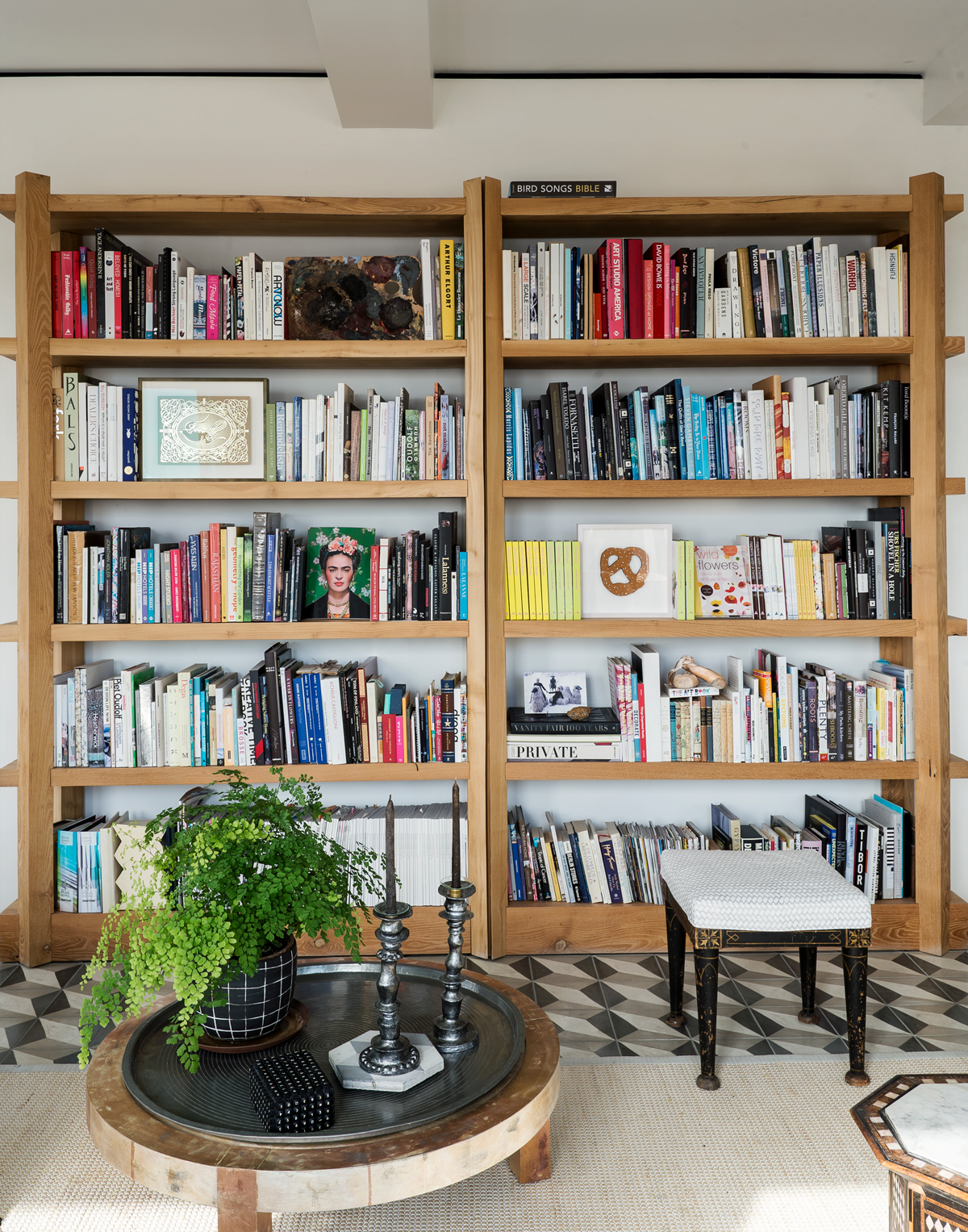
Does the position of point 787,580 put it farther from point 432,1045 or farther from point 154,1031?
point 154,1031

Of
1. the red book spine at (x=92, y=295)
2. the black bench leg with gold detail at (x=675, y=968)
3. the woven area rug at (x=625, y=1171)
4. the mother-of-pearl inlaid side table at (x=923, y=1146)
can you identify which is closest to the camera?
the mother-of-pearl inlaid side table at (x=923, y=1146)

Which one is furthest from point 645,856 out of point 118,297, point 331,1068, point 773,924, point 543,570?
point 118,297

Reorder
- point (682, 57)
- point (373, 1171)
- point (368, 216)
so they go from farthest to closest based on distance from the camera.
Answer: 1. point (682, 57)
2. point (368, 216)
3. point (373, 1171)

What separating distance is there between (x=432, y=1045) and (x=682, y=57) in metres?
3.05

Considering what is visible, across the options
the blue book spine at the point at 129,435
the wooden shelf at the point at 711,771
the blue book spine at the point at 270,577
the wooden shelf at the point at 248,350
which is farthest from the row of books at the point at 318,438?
the wooden shelf at the point at 711,771

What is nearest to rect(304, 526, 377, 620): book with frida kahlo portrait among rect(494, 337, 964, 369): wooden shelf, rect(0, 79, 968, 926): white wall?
rect(0, 79, 968, 926): white wall

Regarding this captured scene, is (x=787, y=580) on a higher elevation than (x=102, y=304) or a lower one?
lower

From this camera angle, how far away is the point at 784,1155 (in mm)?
1828

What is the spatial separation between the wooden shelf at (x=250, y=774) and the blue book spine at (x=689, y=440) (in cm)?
117

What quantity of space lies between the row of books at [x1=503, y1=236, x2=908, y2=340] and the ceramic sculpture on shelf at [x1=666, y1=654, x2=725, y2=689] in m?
1.06

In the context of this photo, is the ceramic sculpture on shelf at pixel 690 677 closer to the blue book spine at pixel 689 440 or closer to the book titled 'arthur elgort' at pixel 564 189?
the blue book spine at pixel 689 440

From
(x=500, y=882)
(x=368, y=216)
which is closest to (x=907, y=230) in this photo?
(x=368, y=216)

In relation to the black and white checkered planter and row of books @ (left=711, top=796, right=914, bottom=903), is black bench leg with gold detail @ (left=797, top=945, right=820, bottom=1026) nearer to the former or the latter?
row of books @ (left=711, top=796, right=914, bottom=903)

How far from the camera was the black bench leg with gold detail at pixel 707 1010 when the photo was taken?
6.62 feet
